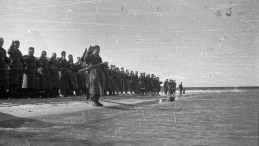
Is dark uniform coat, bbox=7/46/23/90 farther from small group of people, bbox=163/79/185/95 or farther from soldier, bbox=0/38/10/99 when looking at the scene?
small group of people, bbox=163/79/185/95

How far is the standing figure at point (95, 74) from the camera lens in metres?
10.1

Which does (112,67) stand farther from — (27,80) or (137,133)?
(137,133)

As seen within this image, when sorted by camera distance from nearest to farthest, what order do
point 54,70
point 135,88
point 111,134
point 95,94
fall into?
point 111,134, point 95,94, point 54,70, point 135,88

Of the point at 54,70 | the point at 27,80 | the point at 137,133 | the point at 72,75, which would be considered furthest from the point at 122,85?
the point at 137,133

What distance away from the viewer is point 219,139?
12.5 ft

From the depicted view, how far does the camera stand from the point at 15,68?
1458cm

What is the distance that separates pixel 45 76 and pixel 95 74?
24.3ft

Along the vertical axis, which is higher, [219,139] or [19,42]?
[19,42]

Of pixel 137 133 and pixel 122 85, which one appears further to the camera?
pixel 122 85

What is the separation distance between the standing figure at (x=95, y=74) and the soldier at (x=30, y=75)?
622 cm

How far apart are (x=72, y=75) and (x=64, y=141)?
1650cm

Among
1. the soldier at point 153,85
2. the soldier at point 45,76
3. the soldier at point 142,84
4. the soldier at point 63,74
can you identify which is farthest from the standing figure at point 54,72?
the soldier at point 153,85

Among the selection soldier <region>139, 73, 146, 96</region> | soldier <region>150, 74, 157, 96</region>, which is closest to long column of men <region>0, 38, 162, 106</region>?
soldier <region>139, 73, 146, 96</region>

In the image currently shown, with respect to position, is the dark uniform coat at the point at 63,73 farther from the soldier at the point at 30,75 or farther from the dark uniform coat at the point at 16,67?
the dark uniform coat at the point at 16,67
